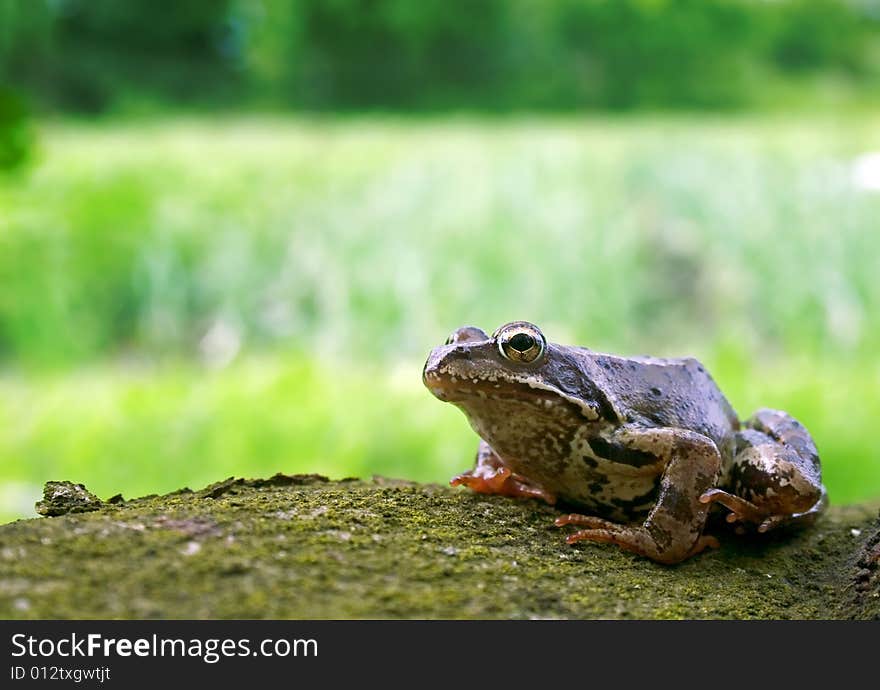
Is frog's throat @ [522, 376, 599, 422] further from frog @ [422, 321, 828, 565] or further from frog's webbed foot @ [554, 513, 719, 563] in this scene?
frog's webbed foot @ [554, 513, 719, 563]

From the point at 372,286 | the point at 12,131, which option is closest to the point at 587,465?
the point at 12,131

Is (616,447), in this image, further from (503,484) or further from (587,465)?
(503,484)

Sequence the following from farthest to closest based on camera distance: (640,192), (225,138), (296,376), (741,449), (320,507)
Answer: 1. (225,138)
2. (640,192)
3. (296,376)
4. (741,449)
5. (320,507)

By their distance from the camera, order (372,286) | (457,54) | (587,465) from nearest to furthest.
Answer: (587,465) → (372,286) → (457,54)

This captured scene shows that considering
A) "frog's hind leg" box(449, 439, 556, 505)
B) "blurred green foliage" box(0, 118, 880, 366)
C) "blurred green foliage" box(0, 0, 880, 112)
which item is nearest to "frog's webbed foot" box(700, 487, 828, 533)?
"frog's hind leg" box(449, 439, 556, 505)
